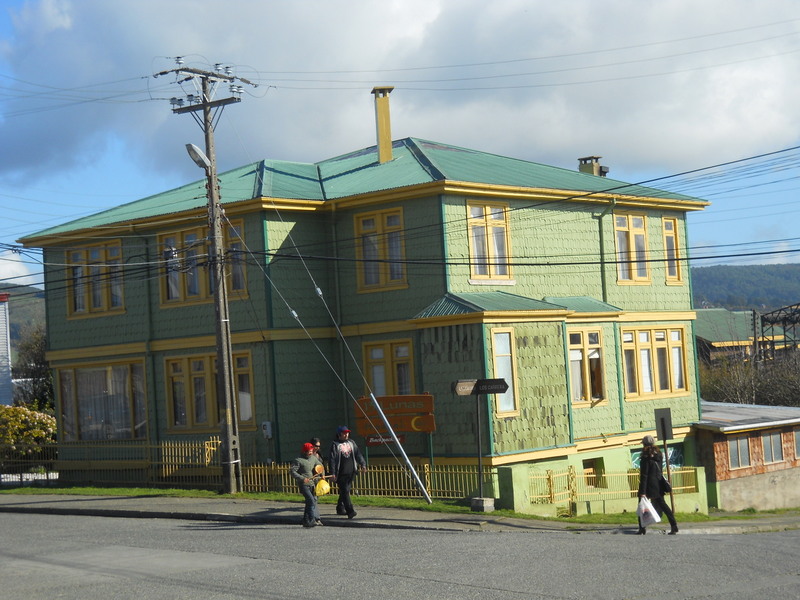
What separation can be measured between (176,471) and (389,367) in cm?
600

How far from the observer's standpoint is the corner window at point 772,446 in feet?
112

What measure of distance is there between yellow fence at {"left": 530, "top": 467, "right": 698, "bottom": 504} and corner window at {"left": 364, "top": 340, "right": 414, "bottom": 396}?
195 inches

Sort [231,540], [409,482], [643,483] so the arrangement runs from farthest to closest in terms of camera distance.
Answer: [409,482], [643,483], [231,540]

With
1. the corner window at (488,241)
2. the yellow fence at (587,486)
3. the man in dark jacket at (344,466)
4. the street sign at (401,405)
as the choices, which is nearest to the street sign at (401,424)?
the street sign at (401,405)

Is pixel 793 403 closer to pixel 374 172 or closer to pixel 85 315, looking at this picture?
pixel 374 172

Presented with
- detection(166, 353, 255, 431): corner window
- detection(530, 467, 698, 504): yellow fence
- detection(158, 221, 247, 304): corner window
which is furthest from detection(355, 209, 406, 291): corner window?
detection(530, 467, 698, 504): yellow fence

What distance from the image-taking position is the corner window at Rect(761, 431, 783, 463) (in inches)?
1350

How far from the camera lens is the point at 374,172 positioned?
97.7 feet

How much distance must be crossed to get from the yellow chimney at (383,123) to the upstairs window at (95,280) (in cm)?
777

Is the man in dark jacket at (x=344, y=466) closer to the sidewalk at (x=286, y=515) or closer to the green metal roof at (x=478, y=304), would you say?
the sidewalk at (x=286, y=515)

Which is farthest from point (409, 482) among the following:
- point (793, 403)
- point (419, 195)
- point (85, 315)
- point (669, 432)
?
point (793, 403)

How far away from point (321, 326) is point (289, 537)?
1090 cm

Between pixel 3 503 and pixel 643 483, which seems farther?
pixel 3 503

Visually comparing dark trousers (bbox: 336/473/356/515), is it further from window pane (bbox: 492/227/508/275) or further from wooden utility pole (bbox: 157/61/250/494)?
window pane (bbox: 492/227/508/275)
